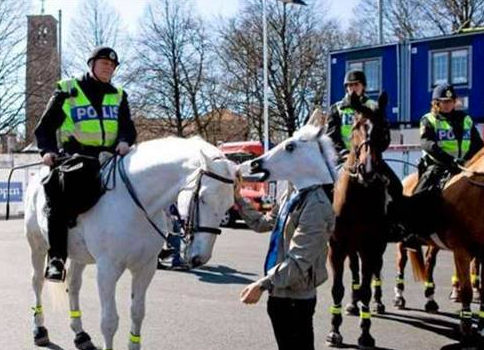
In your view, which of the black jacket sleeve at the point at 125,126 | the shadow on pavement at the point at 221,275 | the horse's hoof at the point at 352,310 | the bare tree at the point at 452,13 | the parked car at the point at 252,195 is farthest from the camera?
the bare tree at the point at 452,13

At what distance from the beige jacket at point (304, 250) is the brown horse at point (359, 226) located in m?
2.69

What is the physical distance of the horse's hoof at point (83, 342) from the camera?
686 centimetres

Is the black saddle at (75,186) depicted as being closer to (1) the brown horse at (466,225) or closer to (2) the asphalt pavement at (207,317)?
(2) the asphalt pavement at (207,317)

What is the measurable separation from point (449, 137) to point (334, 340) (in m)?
2.92

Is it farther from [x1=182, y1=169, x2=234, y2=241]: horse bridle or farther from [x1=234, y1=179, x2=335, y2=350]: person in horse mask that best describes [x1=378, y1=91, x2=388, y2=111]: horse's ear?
[x1=234, y1=179, x2=335, y2=350]: person in horse mask

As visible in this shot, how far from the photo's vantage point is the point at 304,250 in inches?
162

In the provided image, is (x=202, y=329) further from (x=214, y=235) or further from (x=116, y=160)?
(x=214, y=235)

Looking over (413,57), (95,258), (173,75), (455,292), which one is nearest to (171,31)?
(173,75)

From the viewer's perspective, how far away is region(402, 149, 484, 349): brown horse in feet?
23.8

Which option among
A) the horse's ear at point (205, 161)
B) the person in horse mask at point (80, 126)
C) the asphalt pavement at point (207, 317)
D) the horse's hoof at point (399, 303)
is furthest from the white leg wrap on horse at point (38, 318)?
the horse's hoof at point (399, 303)

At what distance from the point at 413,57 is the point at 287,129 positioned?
78.0 ft

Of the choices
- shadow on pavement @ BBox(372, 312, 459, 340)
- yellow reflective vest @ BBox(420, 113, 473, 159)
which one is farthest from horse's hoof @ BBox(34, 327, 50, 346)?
yellow reflective vest @ BBox(420, 113, 473, 159)

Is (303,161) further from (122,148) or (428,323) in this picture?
(428,323)

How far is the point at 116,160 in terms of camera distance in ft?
20.0
